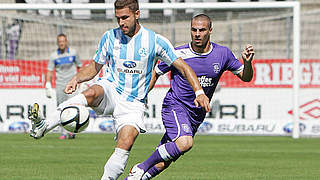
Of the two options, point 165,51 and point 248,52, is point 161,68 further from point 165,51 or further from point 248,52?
point 248,52

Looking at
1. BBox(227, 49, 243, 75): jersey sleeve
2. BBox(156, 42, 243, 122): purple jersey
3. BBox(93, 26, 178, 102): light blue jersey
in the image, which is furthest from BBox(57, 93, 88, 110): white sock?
BBox(227, 49, 243, 75): jersey sleeve

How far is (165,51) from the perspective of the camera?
683 cm

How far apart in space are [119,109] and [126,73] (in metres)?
0.38

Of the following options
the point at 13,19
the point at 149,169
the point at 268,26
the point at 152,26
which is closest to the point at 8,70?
the point at 13,19

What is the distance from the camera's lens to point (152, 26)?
57.5ft

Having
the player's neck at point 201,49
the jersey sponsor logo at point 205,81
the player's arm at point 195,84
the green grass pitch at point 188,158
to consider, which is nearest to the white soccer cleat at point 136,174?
the player's arm at point 195,84

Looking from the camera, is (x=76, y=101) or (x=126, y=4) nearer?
Answer: (x=76, y=101)

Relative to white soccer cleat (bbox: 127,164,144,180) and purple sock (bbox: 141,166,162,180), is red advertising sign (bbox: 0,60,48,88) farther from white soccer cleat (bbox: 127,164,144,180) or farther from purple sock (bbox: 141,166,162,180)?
white soccer cleat (bbox: 127,164,144,180)

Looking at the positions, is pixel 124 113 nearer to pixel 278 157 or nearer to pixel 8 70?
pixel 278 157

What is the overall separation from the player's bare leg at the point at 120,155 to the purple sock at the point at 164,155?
2.01 ft

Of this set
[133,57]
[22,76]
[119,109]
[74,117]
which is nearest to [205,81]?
[133,57]

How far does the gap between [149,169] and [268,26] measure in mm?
11304

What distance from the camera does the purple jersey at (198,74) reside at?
24.9ft

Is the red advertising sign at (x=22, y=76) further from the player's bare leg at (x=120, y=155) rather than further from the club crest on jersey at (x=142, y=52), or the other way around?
the player's bare leg at (x=120, y=155)
